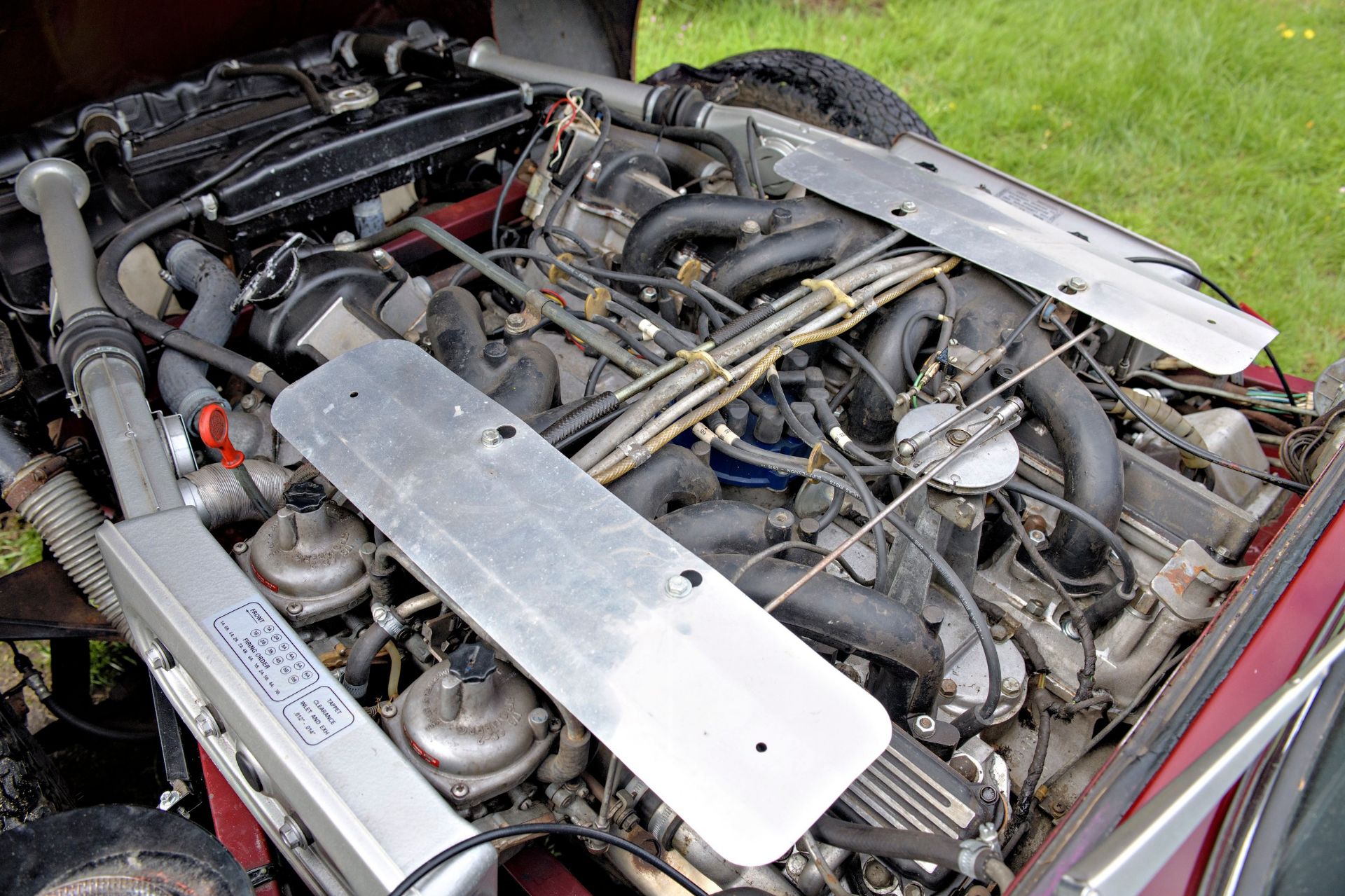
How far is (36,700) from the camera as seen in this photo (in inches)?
95.9

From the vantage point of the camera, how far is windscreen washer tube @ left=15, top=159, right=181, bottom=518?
1547mm

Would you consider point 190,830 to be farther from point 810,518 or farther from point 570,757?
point 810,518

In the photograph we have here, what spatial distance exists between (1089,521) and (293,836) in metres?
1.21

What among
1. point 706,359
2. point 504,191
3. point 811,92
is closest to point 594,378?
point 706,359

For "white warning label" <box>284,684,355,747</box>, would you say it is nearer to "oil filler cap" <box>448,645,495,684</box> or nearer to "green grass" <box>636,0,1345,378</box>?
"oil filler cap" <box>448,645,495,684</box>

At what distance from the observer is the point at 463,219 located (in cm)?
235

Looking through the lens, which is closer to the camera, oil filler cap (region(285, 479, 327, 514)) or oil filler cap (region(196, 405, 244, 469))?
oil filler cap (region(285, 479, 327, 514))

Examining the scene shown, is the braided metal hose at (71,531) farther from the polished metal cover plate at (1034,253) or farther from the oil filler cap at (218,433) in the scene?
the polished metal cover plate at (1034,253)

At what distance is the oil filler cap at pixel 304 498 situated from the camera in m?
1.45

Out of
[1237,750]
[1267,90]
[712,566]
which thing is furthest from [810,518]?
[1267,90]

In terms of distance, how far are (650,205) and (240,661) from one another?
1310 mm

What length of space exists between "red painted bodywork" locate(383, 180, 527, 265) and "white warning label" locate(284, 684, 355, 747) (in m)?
1.22

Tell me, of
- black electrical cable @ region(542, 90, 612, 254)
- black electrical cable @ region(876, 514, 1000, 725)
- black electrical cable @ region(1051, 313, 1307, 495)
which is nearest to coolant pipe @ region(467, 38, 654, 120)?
black electrical cable @ region(542, 90, 612, 254)

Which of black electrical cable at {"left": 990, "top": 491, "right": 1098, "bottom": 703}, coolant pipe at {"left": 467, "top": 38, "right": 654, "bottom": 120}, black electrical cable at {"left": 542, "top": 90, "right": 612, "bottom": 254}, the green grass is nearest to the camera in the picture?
black electrical cable at {"left": 990, "top": 491, "right": 1098, "bottom": 703}
